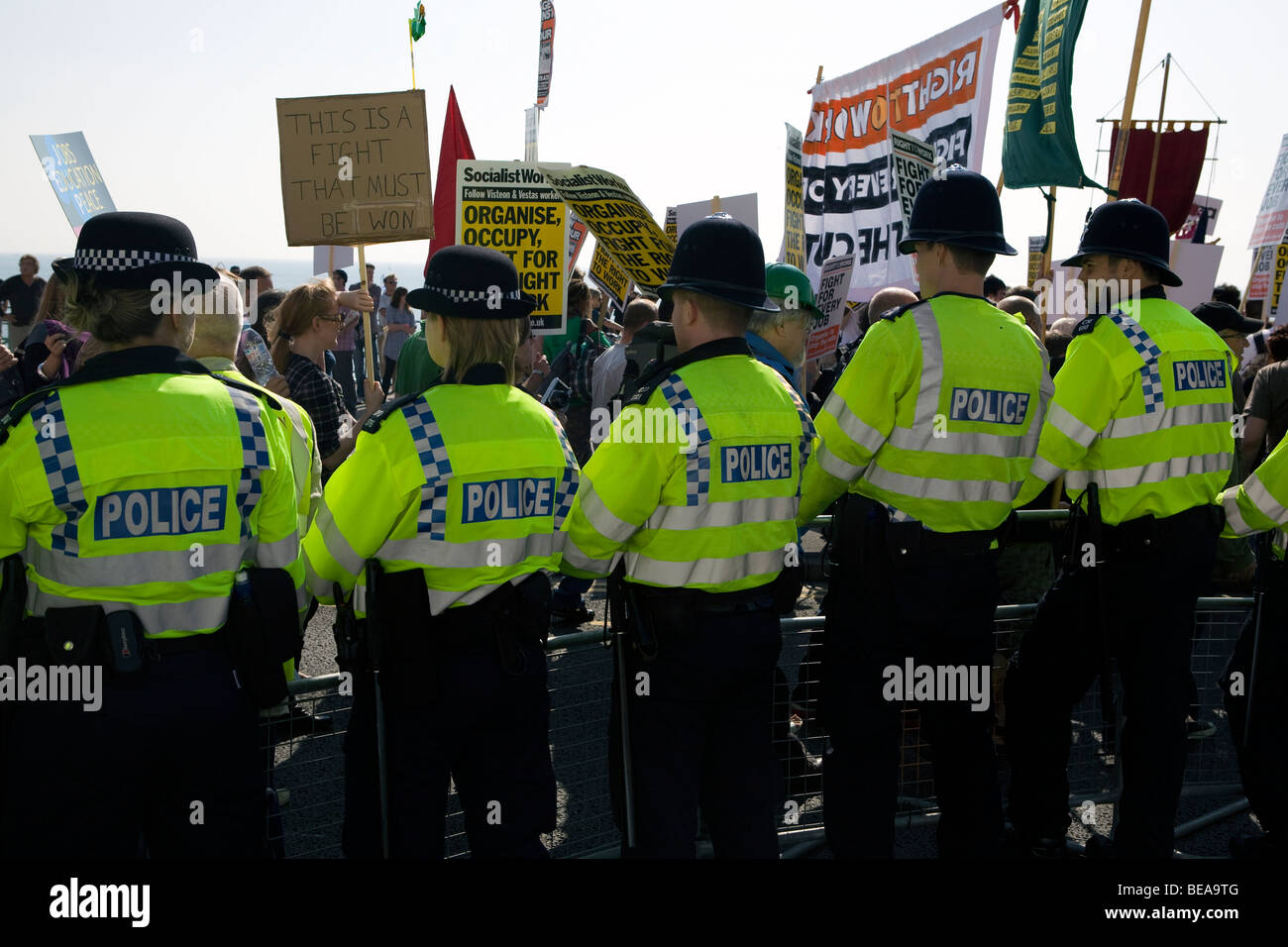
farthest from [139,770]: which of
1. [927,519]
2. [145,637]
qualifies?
[927,519]

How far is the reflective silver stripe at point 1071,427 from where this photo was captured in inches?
154

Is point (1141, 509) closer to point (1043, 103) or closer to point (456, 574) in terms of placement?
point (456, 574)

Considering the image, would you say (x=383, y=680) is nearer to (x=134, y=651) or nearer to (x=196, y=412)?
(x=134, y=651)

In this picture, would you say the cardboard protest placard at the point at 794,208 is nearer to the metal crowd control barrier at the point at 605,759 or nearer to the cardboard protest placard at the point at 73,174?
the metal crowd control barrier at the point at 605,759

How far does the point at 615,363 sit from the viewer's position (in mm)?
7363

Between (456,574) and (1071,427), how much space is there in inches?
91.2

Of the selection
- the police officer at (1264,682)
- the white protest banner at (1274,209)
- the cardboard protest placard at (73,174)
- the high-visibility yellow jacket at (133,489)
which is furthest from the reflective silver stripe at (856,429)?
the white protest banner at (1274,209)

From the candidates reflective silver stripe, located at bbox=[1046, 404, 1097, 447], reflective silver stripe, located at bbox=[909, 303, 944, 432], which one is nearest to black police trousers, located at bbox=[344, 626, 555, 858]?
reflective silver stripe, located at bbox=[909, 303, 944, 432]

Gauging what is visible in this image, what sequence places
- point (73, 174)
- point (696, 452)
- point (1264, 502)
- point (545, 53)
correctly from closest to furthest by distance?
point (696, 452) → point (1264, 502) → point (73, 174) → point (545, 53)

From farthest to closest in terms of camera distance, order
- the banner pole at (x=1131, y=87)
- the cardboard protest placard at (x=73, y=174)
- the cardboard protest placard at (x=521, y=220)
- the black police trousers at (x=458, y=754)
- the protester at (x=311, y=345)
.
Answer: the cardboard protest placard at (x=73, y=174), the banner pole at (x=1131, y=87), the protester at (x=311, y=345), the cardboard protest placard at (x=521, y=220), the black police trousers at (x=458, y=754)

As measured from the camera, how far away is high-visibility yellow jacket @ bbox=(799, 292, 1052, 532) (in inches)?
141

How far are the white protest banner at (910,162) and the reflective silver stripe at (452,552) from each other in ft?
17.5
